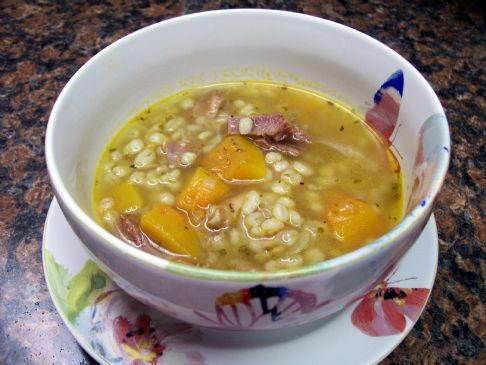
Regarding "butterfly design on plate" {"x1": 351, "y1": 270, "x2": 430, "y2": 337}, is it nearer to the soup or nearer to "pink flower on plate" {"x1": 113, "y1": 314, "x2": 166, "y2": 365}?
the soup

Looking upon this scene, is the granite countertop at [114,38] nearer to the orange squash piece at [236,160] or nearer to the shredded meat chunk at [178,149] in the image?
the shredded meat chunk at [178,149]

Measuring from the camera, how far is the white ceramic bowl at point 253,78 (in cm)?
94

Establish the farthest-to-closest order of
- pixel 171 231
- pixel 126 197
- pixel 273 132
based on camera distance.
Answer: pixel 273 132 → pixel 126 197 → pixel 171 231

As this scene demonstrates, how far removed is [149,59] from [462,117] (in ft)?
3.82

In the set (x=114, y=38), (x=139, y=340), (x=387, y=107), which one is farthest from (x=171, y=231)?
(x=114, y=38)

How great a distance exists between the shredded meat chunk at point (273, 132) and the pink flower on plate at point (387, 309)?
50cm

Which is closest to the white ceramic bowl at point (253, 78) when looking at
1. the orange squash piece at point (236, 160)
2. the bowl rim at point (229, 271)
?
the bowl rim at point (229, 271)

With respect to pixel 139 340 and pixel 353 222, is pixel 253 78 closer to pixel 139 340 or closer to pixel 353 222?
pixel 353 222

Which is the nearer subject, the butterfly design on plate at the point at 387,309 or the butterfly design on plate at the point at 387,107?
the butterfly design on plate at the point at 387,309

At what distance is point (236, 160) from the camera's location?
1.54 m

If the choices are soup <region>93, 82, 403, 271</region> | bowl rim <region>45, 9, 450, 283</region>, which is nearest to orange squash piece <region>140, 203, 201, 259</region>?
soup <region>93, 82, 403, 271</region>

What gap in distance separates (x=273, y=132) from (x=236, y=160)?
0.15m

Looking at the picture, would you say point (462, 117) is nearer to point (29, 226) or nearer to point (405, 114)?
point (405, 114)

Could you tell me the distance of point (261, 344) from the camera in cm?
118
